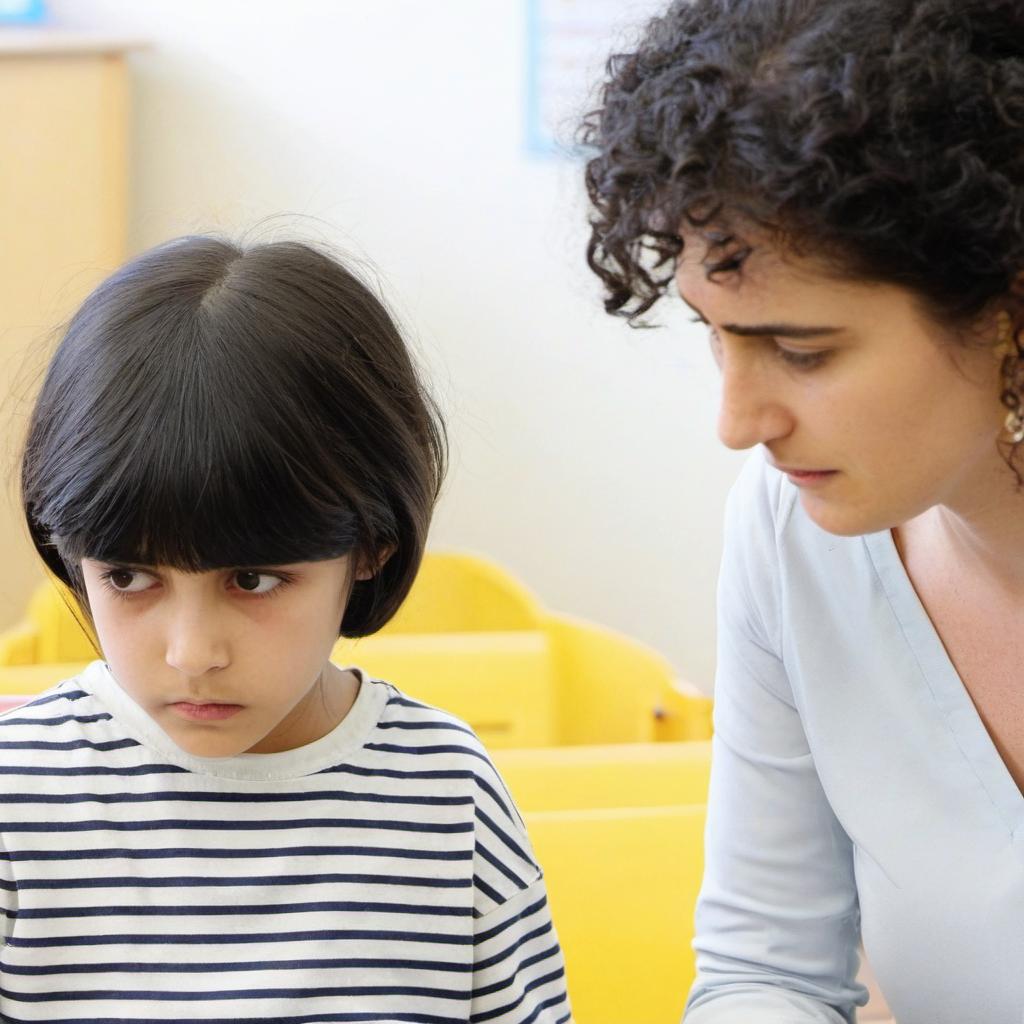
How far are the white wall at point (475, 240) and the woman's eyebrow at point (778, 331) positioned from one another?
5.24ft

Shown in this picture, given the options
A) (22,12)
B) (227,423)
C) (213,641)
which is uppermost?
(22,12)

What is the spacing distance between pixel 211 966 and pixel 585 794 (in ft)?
1.86

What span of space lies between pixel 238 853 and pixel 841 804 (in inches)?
14.3

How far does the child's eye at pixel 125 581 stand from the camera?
2.46ft

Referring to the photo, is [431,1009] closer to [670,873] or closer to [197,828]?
[197,828]

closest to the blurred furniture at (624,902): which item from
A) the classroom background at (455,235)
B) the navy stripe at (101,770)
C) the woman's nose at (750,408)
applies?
the navy stripe at (101,770)

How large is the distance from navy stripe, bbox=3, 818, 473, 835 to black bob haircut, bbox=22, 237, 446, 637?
5.2 inches

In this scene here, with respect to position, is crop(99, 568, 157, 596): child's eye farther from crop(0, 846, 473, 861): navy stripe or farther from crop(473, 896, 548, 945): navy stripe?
crop(473, 896, 548, 945): navy stripe

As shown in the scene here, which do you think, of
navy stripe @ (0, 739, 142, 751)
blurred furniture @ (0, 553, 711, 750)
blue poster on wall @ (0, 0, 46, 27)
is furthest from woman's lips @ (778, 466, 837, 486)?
blue poster on wall @ (0, 0, 46, 27)

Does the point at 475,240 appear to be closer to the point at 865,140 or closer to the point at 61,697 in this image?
the point at 61,697

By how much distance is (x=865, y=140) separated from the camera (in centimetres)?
65

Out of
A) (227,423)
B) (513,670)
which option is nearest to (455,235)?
(513,670)

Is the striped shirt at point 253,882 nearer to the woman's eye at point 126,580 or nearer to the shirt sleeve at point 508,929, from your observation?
→ the shirt sleeve at point 508,929

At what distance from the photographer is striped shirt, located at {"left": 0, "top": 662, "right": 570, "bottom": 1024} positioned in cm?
79
